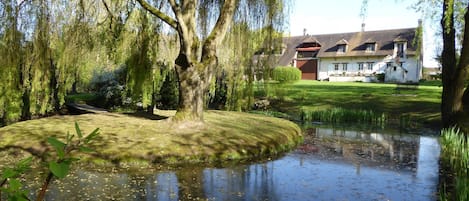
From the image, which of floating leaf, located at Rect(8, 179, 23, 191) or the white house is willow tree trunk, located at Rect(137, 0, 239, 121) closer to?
floating leaf, located at Rect(8, 179, 23, 191)

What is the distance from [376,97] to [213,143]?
649 inches

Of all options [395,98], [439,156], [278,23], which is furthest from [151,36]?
[395,98]

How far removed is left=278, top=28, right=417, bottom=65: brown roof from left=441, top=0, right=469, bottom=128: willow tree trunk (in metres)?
29.2

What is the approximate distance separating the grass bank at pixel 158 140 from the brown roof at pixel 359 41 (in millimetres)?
32195

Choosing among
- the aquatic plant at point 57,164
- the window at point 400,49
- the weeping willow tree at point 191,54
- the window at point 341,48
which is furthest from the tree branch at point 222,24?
the window at point 341,48

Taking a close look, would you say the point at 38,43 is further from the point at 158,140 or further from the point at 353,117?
the point at 353,117

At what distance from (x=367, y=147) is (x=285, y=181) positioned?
5125mm

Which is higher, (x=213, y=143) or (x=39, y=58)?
(x=39, y=58)

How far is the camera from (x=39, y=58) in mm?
9406

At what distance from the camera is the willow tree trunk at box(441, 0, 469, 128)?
1167 cm

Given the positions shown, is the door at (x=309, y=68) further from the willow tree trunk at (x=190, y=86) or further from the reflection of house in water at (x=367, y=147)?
the willow tree trunk at (x=190, y=86)

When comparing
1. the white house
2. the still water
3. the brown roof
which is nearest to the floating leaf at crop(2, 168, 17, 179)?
the still water

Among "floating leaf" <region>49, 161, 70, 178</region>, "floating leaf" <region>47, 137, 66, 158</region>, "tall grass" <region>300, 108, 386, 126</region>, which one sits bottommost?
"tall grass" <region>300, 108, 386, 126</region>

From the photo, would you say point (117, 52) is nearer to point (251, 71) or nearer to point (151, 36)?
point (151, 36)
